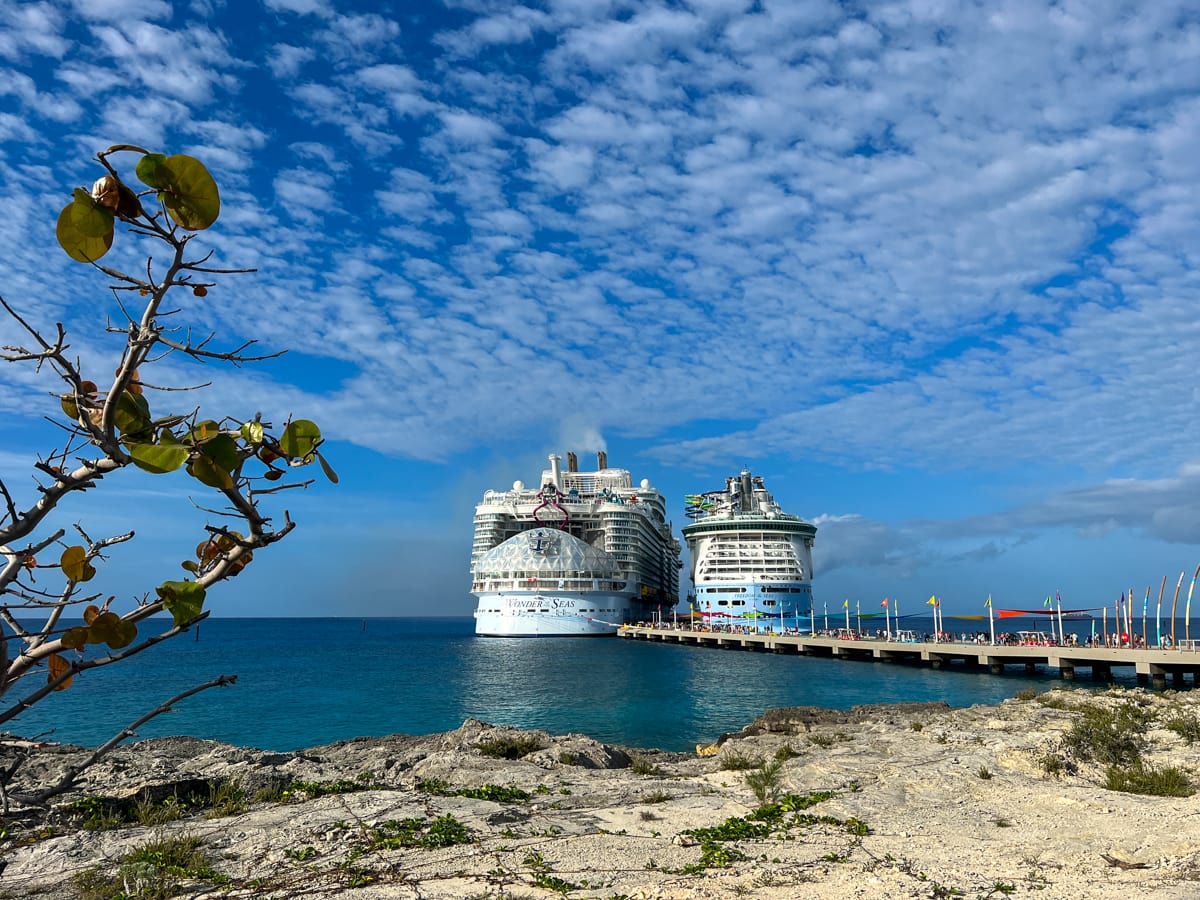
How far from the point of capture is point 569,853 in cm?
859

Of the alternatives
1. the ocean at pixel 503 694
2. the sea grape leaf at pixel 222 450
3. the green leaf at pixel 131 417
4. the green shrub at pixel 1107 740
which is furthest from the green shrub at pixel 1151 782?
the ocean at pixel 503 694

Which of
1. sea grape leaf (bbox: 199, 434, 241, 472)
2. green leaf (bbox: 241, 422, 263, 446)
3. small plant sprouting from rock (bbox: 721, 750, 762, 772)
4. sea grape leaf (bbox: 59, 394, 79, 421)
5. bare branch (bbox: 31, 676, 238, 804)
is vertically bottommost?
small plant sprouting from rock (bbox: 721, 750, 762, 772)

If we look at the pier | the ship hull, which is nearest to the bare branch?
the pier

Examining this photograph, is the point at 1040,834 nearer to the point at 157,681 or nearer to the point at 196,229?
the point at 196,229

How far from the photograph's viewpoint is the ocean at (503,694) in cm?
2944

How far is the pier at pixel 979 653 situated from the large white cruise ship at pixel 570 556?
9.01m

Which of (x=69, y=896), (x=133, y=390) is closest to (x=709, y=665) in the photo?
(x=69, y=896)

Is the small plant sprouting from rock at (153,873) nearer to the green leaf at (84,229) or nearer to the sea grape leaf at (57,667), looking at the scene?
the sea grape leaf at (57,667)

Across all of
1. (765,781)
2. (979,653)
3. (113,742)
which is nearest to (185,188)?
(113,742)

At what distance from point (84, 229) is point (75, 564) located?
4.40 feet

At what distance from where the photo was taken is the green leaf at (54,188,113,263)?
90.7 inches

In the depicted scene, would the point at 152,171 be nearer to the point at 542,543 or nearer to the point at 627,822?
the point at 627,822

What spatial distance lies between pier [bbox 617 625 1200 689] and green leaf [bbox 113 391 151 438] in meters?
48.0

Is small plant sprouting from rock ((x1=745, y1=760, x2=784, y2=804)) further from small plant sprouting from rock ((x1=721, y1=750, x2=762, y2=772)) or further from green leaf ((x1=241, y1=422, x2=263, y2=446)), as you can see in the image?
green leaf ((x1=241, y1=422, x2=263, y2=446))
